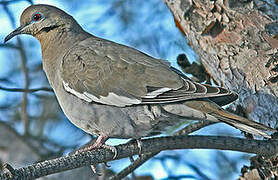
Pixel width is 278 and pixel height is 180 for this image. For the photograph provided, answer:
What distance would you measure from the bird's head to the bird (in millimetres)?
387

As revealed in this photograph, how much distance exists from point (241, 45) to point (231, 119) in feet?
2.10

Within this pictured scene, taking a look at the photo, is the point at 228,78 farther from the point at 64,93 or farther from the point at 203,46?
the point at 64,93

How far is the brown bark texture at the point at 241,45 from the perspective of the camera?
2.66 metres

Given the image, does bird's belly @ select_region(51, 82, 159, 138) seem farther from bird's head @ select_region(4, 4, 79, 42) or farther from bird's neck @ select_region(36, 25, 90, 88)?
bird's head @ select_region(4, 4, 79, 42)

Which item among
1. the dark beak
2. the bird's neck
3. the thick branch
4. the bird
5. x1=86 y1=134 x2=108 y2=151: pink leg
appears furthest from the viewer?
the dark beak

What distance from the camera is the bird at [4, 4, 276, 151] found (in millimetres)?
2592

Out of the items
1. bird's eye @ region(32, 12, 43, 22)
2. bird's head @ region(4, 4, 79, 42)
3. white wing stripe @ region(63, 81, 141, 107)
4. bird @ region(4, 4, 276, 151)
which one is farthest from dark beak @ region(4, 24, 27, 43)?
white wing stripe @ region(63, 81, 141, 107)

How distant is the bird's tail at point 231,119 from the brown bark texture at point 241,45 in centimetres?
29

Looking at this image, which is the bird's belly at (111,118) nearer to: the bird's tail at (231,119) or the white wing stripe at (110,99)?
the white wing stripe at (110,99)

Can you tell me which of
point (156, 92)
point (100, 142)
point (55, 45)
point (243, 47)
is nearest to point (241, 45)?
point (243, 47)

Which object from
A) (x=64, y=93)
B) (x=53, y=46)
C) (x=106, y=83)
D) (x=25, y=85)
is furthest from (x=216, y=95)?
(x=25, y=85)

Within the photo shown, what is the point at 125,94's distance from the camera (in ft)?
8.97

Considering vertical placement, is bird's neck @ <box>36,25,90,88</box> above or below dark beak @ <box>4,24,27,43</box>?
below

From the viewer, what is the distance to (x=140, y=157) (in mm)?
2760
